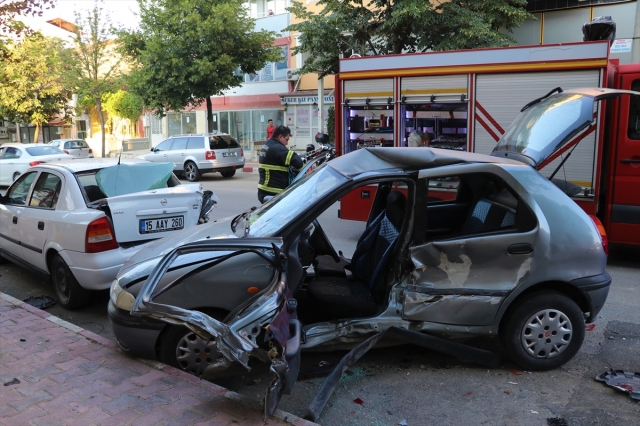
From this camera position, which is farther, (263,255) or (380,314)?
(380,314)

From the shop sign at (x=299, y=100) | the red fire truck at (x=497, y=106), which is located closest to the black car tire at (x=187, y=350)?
the red fire truck at (x=497, y=106)

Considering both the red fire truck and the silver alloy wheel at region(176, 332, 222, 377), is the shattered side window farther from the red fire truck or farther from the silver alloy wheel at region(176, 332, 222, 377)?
the red fire truck

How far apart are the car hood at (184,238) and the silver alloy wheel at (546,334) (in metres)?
2.25

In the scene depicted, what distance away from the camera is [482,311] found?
406 centimetres

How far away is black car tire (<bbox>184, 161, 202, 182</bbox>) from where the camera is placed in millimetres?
19047

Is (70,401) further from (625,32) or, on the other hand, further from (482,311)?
(625,32)

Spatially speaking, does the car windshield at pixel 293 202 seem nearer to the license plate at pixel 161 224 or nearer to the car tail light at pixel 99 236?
the license plate at pixel 161 224

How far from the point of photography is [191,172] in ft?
62.8

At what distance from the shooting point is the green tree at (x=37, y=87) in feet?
93.7

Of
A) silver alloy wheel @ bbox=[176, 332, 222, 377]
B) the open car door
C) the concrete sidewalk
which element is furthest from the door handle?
silver alloy wheel @ bbox=[176, 332, 222, 377]

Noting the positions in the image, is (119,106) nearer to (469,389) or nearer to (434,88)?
(434,88)

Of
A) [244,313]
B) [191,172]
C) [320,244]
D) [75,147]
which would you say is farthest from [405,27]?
[75,147]

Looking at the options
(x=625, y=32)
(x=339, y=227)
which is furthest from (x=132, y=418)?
(x=625, y=32)

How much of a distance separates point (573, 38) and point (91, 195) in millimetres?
15794
